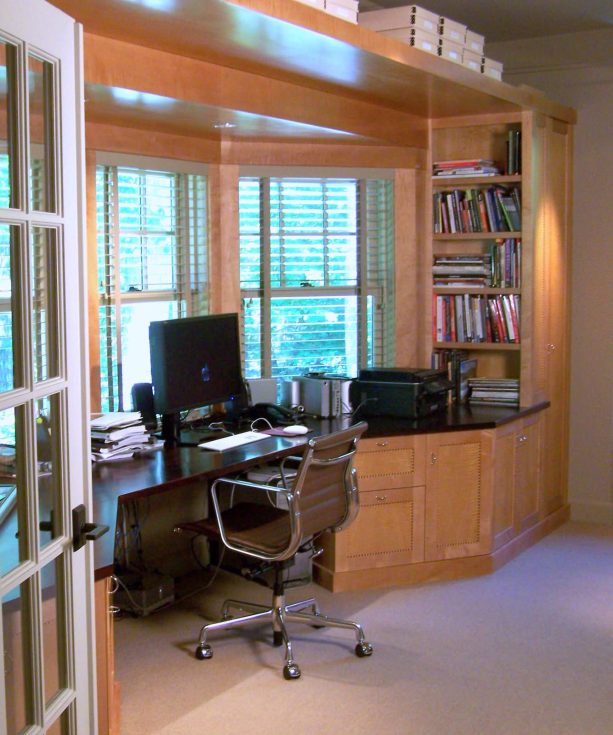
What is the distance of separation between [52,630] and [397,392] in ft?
9.34

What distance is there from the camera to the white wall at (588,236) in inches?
229

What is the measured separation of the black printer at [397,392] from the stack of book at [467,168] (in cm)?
113

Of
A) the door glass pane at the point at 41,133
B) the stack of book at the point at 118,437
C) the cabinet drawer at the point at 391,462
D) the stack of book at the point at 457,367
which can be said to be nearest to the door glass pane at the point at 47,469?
the door glass pane at the point at 41,133

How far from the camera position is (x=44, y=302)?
2.13 m

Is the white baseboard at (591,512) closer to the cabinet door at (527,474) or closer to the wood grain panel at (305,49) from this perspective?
the cabinet door at (527,474)

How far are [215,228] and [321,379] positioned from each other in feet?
3.00

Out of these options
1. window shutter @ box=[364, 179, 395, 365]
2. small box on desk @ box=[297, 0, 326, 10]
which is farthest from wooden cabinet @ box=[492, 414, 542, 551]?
small box on desk @ box=[297, 0, 326, 10]

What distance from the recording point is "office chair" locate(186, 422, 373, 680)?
3.60m

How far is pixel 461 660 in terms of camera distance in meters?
3.85

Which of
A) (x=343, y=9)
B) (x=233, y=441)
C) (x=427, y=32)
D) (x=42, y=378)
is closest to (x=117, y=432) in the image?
(x=233, y=441)

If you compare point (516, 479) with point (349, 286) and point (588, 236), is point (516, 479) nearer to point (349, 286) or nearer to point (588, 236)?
point (349, 286)

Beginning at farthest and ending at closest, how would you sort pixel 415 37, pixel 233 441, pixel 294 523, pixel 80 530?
pixel 415 37, pixel 233 441, pixel 294 523, pixel 80 530

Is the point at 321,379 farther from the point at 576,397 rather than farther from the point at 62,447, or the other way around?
the point at 62,447

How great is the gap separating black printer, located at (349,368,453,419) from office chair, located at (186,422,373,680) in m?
0.99
